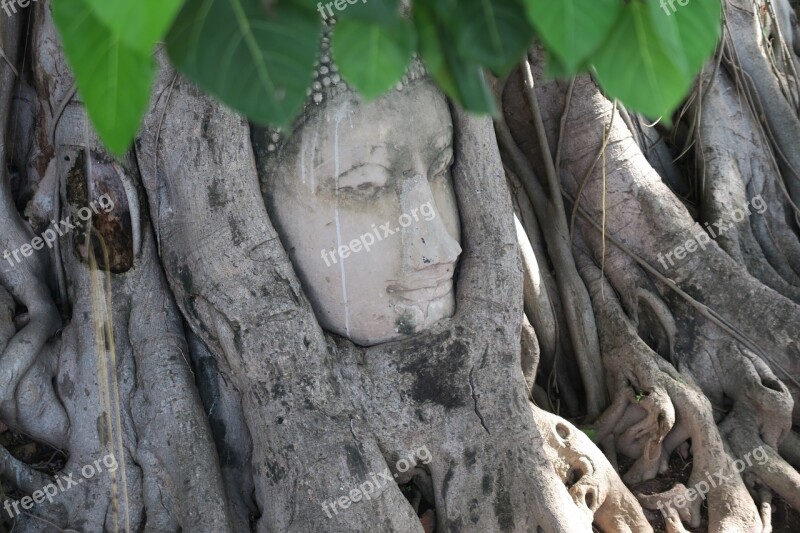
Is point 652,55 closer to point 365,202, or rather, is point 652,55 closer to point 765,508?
point 365,202

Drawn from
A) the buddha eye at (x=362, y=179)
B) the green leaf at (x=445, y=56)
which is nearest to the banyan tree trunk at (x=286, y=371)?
the buddha eye at (x=362, y=179)

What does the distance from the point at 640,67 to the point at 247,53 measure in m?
0.32

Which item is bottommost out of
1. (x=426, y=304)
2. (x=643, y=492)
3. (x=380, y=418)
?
(x=643, y=492)

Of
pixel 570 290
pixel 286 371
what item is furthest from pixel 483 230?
pixel 570 290

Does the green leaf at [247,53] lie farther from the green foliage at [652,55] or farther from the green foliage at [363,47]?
the green foliage at [652,55]

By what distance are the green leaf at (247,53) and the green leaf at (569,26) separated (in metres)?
0.19

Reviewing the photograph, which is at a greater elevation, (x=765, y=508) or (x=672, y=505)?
(x=672, y=505)

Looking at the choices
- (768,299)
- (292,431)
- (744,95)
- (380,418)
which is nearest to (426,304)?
(380,418)

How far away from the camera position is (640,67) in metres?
0.71

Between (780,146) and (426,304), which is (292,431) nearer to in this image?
(426,304)

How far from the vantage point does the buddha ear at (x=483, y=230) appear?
2.47 m

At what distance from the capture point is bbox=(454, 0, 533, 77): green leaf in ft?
2.46

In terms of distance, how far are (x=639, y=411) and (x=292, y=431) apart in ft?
4.56

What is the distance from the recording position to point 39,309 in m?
2.50
